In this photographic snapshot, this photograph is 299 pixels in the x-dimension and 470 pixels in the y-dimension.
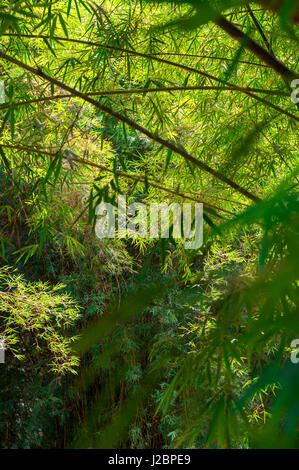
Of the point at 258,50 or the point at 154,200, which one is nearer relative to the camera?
the point at 258,50

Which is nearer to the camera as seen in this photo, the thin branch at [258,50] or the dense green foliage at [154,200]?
the dense green foliage at [154,200]

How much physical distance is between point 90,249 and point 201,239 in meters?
1.63

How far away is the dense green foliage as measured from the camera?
633 millimetres

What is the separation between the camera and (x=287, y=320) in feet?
1.51

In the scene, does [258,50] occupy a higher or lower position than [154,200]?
higher

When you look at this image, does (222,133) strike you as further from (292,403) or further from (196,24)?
(292,403)

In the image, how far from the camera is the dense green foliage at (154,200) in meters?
0.63

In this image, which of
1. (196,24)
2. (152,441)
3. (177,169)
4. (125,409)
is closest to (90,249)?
(177,169)

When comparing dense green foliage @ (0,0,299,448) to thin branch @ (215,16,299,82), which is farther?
thin branch @ (215,16,299,82)

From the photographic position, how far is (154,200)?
1.82 m

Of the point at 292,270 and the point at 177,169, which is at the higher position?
the point at 177,169

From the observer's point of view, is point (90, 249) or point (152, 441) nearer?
point (90, 249)
